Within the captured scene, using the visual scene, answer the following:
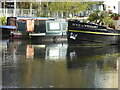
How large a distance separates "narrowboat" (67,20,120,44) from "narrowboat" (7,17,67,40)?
3.81 m

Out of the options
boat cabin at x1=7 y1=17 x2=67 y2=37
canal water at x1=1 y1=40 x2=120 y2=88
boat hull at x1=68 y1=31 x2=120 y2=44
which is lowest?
canal water at x1=1 y1=40 x2=120 y2=88

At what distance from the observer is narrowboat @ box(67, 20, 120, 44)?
75.0 feet

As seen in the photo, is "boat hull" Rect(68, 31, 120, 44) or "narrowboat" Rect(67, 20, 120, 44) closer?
"narrowboat" Rect(67, 20, 120, 44)

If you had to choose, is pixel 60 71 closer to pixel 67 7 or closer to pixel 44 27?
pixel 44 27

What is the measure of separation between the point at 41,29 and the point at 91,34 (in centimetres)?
578

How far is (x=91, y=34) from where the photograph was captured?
2298cm

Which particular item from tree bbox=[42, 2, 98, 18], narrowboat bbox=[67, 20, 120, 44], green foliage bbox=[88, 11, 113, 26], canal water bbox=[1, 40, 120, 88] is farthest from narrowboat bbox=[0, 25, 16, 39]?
tree bbox=[42, 2, 98, 18]

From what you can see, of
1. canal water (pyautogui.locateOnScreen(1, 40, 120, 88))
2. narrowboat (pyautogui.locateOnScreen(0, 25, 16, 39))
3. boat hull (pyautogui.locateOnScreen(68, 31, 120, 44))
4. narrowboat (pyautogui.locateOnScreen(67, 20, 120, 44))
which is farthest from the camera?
narrowboat (pyautogui.locateOnScreen(0, 25, 16, 39))

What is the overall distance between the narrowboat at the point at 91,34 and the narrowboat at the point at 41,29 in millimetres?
3815

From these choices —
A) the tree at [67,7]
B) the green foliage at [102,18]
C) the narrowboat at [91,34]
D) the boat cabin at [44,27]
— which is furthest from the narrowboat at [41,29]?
the tree at [67,7]

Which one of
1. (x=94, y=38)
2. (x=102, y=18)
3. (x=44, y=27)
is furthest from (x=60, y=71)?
(x=102, y=18)

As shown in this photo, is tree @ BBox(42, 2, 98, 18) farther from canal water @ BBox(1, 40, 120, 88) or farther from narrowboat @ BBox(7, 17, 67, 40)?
canal water @ BBox(1, 40, 120, 88)

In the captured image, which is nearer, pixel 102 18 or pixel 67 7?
pixel 102 18

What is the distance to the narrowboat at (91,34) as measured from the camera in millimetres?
22859
